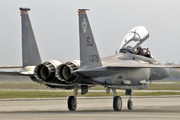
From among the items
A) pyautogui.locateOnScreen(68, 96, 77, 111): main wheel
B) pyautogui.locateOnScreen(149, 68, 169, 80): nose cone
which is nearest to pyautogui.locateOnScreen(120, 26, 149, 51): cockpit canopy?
pyautogui.locateOnScreen(149, 68, 169, 80): nose cone

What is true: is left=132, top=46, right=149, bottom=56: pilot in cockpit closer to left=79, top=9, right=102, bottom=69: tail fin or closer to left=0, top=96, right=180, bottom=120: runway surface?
left=0, top=96, right=180, bottom=120: runway surface

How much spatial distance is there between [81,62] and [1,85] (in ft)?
86.5

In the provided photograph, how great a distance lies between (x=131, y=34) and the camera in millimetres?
23719

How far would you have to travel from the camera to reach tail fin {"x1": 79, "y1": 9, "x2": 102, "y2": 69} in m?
18.4

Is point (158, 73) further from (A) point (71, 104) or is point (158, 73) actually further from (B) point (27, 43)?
(B) point (27, 43)

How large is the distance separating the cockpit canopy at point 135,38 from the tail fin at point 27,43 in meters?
5.49

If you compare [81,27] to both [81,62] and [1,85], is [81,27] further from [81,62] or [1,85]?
[1,85]

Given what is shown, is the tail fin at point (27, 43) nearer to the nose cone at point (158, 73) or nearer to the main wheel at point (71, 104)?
the main wheel at point (71, 104)

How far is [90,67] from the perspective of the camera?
61.2ft

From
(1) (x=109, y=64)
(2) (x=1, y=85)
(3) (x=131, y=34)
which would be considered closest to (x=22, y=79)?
(2) (x=1, y=85)

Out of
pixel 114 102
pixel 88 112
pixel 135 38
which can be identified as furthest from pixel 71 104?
pixel 135 38

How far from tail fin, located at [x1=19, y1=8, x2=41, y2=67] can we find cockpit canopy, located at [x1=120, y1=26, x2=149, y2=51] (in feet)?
18.0

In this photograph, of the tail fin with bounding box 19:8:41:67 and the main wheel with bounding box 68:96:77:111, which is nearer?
the tail fin with bounding box 19:8:41:67

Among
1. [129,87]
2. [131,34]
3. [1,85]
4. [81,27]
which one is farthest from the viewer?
[1,85]
